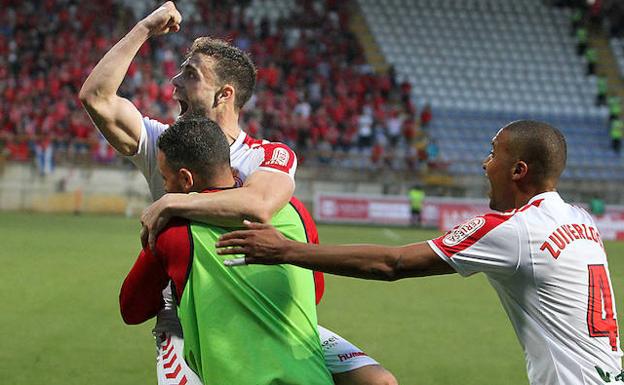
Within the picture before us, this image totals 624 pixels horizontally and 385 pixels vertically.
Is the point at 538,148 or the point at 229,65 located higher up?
the point at 229,65

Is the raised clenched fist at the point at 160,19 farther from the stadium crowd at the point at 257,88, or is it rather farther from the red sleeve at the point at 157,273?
the stadium crowd at the point at 257,88

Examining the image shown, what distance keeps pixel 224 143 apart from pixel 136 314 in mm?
712

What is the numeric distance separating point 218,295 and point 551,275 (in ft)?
3.99

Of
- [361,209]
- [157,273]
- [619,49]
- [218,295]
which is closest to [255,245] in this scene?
[218,295]

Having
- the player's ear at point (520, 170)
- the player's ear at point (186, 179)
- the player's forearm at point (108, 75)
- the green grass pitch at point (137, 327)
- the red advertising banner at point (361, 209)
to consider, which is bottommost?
the red advertising banner at point (361, 209)

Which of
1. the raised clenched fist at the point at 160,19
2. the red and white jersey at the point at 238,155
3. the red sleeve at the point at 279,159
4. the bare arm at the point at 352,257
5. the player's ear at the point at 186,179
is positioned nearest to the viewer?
the bare arm at the point at 352,257

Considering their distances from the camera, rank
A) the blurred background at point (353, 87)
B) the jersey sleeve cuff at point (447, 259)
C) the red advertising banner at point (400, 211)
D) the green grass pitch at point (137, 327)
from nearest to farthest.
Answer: the jersey sleeve cuff at point (447, 259) → the green grass pitch at point (137, 327) → the blurred background at point (353, 87) → the red advertising banner at point (400, 211)

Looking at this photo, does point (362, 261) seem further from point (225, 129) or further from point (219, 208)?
point (225, 129)

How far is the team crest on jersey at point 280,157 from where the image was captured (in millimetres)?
3703

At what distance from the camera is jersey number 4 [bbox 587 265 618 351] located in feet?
10.8

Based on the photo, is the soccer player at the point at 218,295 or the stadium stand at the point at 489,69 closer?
the soccer player at the point at 218,295

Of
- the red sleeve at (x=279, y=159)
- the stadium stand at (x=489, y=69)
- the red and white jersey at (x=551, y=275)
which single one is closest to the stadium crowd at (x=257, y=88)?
the stadium stand at (x=489, y=69)

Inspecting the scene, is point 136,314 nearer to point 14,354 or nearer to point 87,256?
point 14,354

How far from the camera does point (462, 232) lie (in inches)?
130
